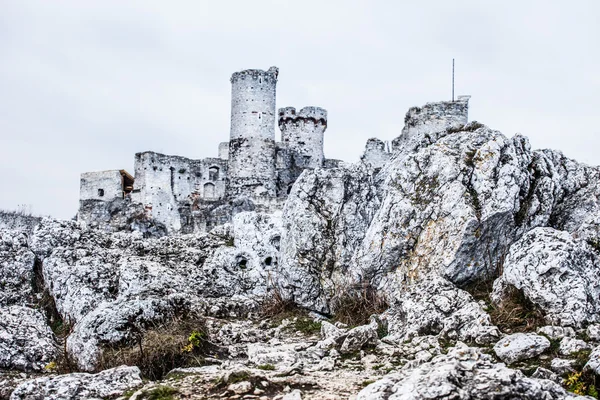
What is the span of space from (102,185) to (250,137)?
869cm

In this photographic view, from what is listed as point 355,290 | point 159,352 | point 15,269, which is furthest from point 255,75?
point 159,352

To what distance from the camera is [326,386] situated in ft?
16.9

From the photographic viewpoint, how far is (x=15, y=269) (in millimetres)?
10758

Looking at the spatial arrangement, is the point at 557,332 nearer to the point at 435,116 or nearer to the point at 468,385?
the point at 468,385

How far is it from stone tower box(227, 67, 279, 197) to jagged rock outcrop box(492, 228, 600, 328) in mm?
28514

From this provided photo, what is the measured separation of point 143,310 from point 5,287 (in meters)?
3.60

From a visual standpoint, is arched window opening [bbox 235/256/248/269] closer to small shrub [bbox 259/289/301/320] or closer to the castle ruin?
small shrub [bbox 259/289/301/320]

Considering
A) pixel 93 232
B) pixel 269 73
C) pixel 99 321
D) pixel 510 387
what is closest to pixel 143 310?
pixel 99 321

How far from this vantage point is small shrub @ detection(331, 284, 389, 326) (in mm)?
8180

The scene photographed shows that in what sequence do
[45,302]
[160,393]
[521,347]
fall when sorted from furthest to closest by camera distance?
[45,302] < [521,347] < [160,393]

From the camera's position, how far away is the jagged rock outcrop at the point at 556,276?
6332 mm

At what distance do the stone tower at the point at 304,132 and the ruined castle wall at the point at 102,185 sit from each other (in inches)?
378

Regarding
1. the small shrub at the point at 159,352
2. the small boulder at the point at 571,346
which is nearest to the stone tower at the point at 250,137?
the small shrub at the point at 159,352

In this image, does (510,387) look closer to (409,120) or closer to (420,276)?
(420,276)
